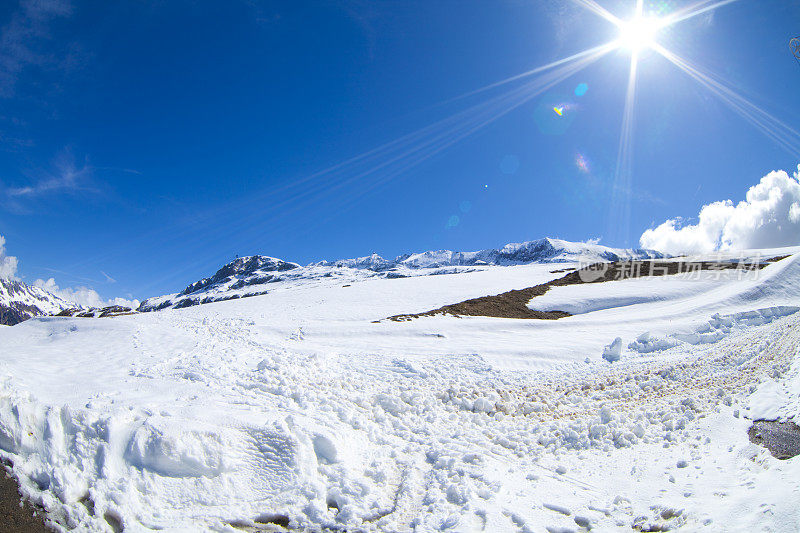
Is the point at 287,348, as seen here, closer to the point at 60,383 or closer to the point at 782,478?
the point at 60,383

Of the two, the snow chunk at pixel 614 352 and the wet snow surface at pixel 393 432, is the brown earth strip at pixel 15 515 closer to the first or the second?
the wet snow surface at pixel 393 432

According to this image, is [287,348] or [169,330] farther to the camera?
[169,330]

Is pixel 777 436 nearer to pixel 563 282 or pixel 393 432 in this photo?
pixel 393 432

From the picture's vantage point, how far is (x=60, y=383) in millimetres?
7957

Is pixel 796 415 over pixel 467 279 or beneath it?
beneath

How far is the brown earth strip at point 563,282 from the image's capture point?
23.8 m

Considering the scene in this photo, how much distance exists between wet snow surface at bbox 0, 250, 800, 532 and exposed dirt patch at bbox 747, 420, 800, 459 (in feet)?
0.64

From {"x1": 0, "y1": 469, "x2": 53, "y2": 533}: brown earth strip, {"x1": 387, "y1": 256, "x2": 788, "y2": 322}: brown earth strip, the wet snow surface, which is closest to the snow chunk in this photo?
the wet snow surface

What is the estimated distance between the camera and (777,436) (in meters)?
6.40

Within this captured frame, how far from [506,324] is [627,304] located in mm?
11823

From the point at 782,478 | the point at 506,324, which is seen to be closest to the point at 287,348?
the point at 506,324

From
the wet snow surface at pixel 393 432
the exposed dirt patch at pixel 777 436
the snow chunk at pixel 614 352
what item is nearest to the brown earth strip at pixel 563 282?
the wet snow surface at pixel 393 432

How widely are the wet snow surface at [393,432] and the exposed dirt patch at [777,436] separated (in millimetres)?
194

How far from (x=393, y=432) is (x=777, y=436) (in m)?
7.11
